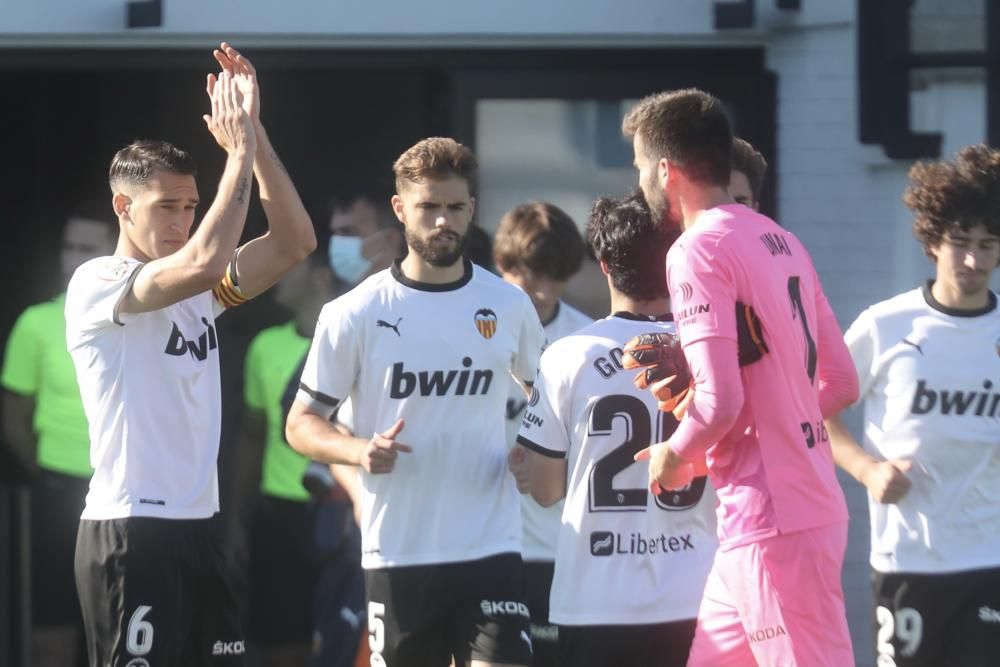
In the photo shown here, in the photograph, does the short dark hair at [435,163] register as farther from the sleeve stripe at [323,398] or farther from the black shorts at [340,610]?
the black shorts at [340,610]

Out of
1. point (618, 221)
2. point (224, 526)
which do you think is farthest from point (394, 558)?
point (224, 526)

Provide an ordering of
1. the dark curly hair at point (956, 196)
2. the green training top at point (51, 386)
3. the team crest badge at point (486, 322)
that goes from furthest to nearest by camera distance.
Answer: the green training top at point (51, 386)
the dark curly hair at point (956, 196)
the team crest badge at point (486, 322)

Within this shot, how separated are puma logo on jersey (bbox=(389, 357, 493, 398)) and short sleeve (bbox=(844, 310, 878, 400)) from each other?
51.9 inches

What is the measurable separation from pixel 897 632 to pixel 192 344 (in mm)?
2438

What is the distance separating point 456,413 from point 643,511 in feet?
2.74

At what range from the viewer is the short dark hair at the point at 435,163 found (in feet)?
17.7

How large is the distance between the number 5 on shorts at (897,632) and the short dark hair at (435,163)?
6.37 ft

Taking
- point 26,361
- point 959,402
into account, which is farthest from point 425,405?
point 26,361

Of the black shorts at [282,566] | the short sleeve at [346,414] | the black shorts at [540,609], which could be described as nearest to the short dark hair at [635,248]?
the short sleeve at [346,414]

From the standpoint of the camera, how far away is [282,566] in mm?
7680

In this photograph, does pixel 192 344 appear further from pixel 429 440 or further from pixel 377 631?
pixel 377 631

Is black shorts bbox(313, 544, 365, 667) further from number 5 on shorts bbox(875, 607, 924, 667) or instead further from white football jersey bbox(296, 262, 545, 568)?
number 5 on shorts bbox(875, 607, 924, 667)

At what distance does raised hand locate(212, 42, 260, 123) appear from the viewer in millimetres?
4617

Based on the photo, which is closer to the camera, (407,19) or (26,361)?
(26,361)
